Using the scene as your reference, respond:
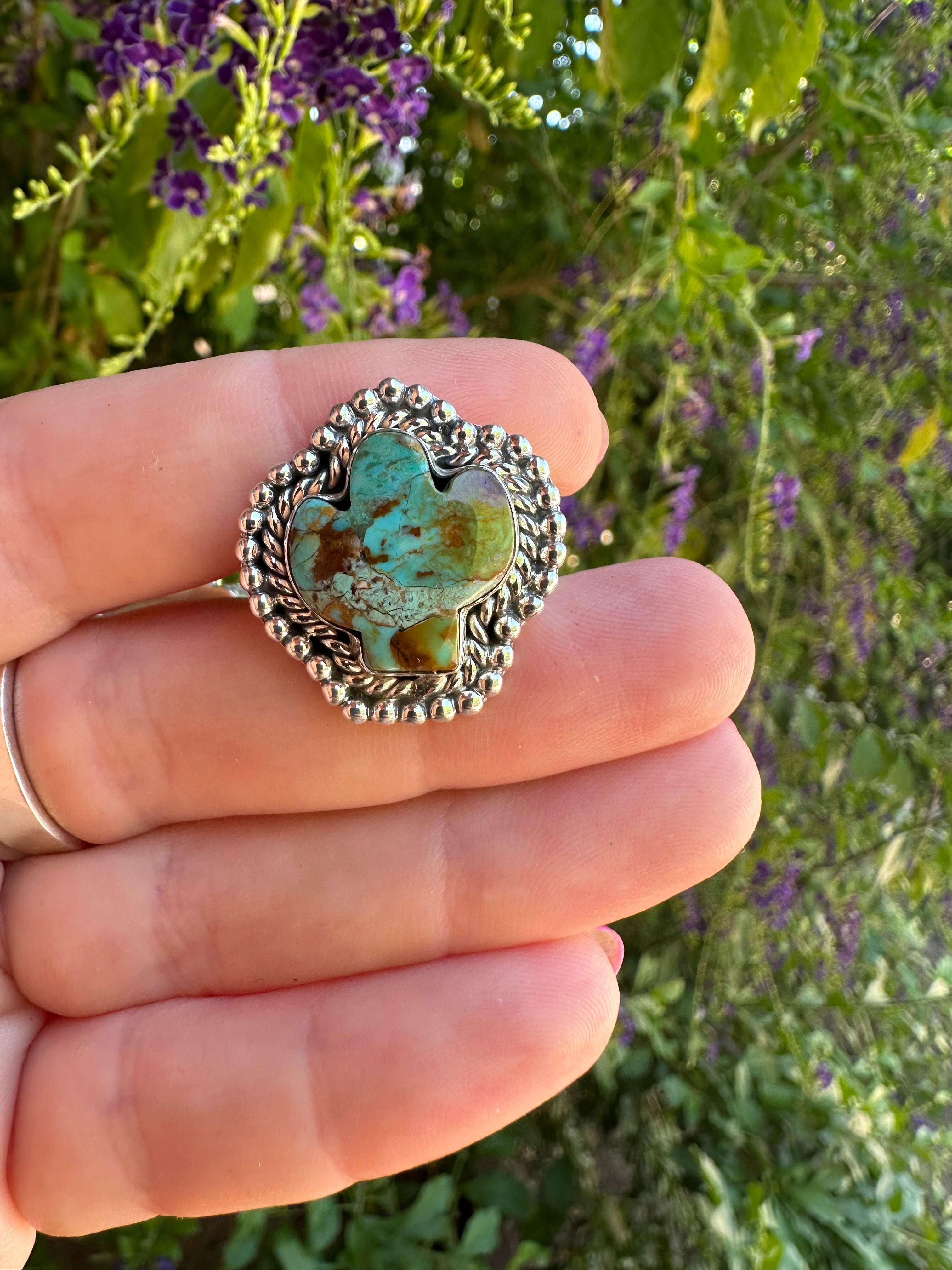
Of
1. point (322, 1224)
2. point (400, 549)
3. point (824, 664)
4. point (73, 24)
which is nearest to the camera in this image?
point (400, 549)

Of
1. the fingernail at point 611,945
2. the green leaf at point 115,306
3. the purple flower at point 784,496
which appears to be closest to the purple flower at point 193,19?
the green leaf at point 115,306

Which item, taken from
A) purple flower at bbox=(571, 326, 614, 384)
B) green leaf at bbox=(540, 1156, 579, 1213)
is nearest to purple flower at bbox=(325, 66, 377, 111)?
purple flower at bbox=(571, 326, 614, 384)

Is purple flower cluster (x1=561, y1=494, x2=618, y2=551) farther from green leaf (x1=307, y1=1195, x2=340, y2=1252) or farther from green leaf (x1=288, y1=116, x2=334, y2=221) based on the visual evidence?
green leaf (x1=307, y1=1195, x2=340, y2=1252)

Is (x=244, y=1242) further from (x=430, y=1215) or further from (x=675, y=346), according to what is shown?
(x=675, y=346)

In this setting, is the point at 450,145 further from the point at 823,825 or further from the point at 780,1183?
the point at 780,1183

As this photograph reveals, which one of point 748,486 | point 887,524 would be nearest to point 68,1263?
point 748,486

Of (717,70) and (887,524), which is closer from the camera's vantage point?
(717,70)

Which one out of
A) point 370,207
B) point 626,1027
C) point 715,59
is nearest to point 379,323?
point 370,207
